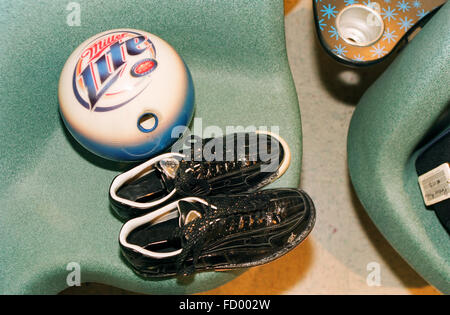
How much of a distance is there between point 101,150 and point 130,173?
95mm

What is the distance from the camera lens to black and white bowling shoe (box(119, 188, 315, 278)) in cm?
91

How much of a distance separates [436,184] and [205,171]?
2.06 feet

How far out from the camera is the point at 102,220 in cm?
105

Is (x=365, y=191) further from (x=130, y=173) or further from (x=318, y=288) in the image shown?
(x=130, y=173)

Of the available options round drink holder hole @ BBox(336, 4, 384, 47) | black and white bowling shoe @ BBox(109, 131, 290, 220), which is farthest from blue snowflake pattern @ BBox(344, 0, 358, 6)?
black and white bowling shoe @ BBox(109, 131, 290, 220)

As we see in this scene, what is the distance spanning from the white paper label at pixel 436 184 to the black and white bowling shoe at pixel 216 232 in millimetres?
324

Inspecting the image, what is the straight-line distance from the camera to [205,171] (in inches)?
41.8

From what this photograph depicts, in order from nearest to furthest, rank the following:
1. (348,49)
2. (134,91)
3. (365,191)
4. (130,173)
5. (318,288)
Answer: (134,91) → (130,173) → (365,191) → (348,49) → (318,288)

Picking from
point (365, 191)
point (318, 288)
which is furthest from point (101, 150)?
point (318, 288)

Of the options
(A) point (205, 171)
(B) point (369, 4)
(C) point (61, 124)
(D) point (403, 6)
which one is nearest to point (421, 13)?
(D) point (403, 6)

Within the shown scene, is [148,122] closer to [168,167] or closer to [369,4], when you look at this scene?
[168,167]

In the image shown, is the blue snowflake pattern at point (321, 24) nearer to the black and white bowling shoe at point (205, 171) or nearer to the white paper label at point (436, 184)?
the black and white bowling shoe at point (205, 171)

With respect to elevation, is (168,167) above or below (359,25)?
below
